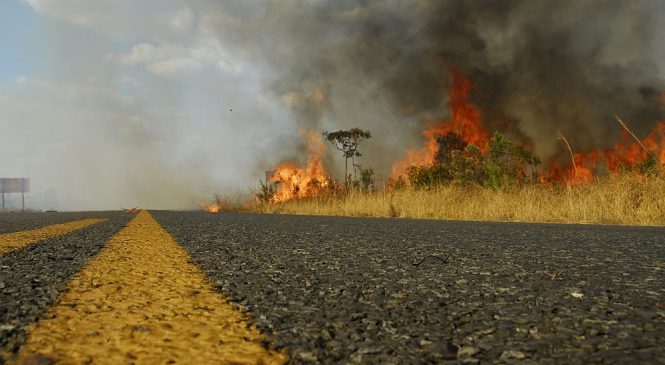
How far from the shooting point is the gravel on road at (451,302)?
1565mm

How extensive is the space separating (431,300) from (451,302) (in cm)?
9

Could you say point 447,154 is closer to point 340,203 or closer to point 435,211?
point 340,203

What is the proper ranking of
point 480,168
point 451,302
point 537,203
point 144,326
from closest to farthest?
point 144,326 → point 451,302 → point 537,203 → point 480,168

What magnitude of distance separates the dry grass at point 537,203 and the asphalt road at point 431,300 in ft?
19.1

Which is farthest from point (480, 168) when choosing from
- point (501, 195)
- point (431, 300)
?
point (431, 300)

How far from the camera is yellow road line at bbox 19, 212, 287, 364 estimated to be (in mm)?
1411

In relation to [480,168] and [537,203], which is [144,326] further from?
[480,168]

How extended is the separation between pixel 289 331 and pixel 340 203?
600 inches

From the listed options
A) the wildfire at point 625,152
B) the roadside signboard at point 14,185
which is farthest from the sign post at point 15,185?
the wildfire at point 625,152

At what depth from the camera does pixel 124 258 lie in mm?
3531

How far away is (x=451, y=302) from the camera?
7.31 ft

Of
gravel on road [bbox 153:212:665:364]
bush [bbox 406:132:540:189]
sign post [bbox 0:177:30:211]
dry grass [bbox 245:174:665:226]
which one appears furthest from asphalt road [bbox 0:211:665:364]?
sign post [bbox 0:177:30:211]

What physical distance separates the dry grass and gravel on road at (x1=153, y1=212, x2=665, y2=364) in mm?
5926

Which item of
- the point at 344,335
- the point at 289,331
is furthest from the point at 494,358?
the point at 289,331
